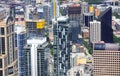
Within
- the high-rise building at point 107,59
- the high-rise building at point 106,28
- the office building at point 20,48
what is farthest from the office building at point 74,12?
the high-rise building at point 107,59

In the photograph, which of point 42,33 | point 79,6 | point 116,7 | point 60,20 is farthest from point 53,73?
point 116,7

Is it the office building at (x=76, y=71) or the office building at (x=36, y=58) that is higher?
the office building at (x=36, y=58)

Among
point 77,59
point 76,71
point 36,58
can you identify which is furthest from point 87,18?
point 36,58

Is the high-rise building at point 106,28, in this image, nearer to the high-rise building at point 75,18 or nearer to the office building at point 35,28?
the high-rise building at point 75,18

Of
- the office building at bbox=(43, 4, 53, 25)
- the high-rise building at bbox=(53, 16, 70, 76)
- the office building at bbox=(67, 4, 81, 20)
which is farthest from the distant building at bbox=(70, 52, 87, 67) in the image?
the office building at bbox=(43, 4, 53, 25)

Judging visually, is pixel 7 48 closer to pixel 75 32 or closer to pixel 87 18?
pixel 75 32

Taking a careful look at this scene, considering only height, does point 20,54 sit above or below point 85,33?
above

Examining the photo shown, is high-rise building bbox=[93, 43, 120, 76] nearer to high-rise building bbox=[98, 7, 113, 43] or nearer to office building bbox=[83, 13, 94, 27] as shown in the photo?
high-rise building bbox=[98, 7, 113, 43]
